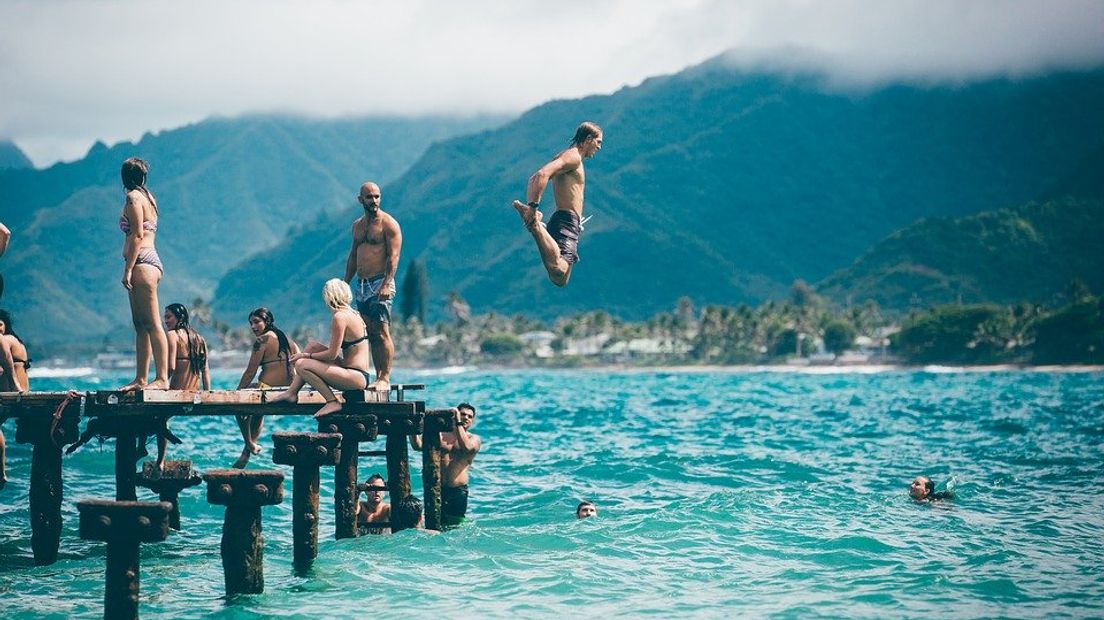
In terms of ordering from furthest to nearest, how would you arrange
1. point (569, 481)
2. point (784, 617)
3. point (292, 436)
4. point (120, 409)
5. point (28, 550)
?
point (569, 481), point (28, 550), point (120, 409), point (292, 436), point (784, 617)

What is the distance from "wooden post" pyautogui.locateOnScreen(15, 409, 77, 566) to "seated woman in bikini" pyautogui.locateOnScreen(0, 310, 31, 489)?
1220 millimetres

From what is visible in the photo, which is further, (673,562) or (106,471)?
(106,471)

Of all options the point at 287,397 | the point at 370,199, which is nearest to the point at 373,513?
the point at 287,397

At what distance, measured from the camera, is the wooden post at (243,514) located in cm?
1514

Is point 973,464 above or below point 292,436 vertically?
below

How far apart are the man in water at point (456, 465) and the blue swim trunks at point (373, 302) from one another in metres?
3.62

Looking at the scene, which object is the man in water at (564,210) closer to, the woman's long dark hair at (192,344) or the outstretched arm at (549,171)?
the outstretched arm at (549,171)

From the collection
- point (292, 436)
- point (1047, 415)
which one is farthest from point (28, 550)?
point (1047, 415)

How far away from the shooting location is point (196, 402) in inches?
774

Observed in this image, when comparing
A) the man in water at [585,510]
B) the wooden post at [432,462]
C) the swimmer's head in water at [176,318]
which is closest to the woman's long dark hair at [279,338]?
the swimmer's head in water at [176,318]

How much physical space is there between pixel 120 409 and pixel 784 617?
1060 centimetres

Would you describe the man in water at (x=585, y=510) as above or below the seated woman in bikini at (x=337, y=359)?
below

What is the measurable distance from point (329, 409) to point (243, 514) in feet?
12.6

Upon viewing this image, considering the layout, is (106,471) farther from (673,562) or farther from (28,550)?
(673,562)
